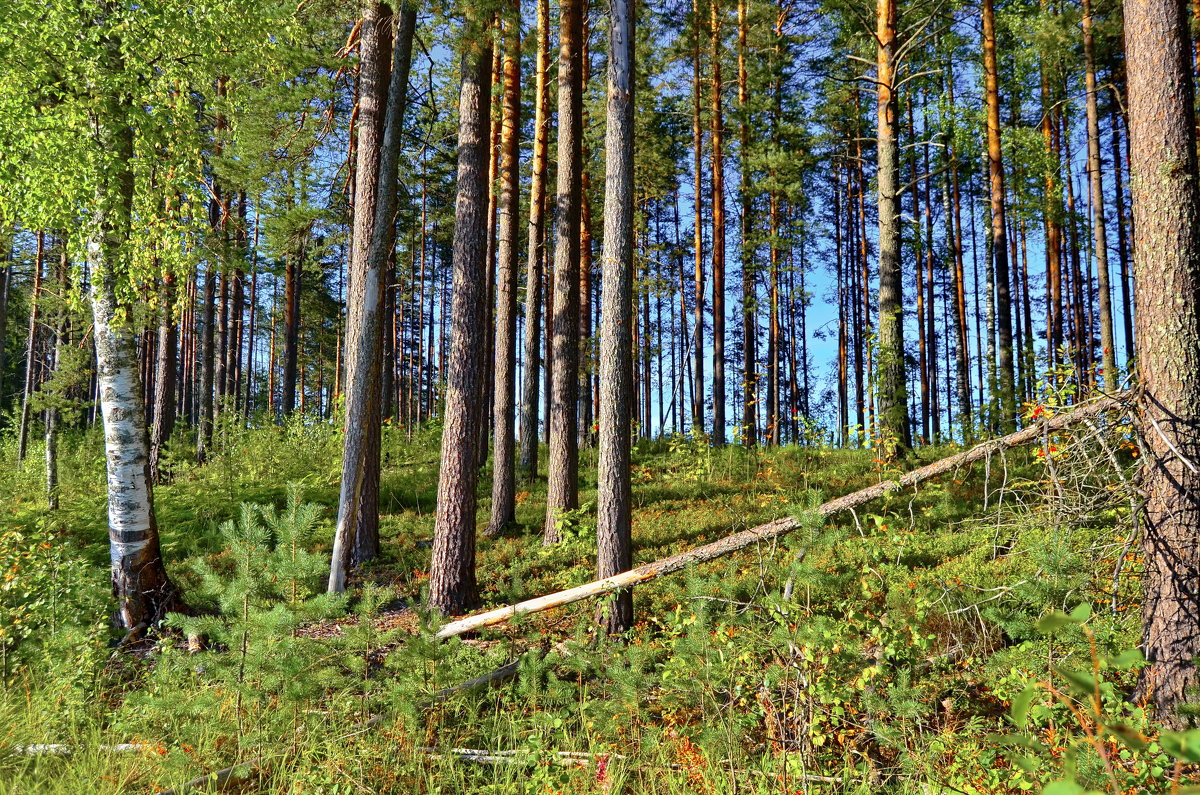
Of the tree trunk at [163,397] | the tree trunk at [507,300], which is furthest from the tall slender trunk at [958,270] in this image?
the tree trunk at [163,397]

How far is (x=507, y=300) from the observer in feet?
35.6

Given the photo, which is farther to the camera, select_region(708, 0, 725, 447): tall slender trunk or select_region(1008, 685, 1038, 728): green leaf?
select_region(708, 0, 725, 447): tall slender trunk

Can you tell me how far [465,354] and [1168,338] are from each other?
253 inches

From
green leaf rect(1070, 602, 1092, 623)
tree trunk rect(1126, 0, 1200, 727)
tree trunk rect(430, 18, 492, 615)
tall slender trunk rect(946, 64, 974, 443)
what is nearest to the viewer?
green leaf rect(1070, 602, 1092, 623)

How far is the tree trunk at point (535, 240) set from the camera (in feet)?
37.2

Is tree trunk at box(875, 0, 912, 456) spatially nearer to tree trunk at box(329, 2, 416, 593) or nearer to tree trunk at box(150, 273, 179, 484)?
tree trunk at box(329, 2, 416, 593)

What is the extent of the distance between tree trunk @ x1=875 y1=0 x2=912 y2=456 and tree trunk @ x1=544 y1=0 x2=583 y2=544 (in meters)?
5.04

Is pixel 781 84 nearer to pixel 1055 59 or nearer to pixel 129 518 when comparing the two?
pixel 1055 59

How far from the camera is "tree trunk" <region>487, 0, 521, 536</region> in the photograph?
1002cm

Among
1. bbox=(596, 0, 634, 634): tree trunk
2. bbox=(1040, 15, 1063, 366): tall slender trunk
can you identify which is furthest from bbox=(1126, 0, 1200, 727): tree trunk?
bbox=(1040, 15, 1063, 366): tall slender trunk

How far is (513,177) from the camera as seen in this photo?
10.6m

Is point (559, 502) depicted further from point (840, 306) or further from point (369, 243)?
point (840, 306)

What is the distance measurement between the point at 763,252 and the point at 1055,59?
8297 mm

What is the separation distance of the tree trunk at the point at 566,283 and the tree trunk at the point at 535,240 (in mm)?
1262
